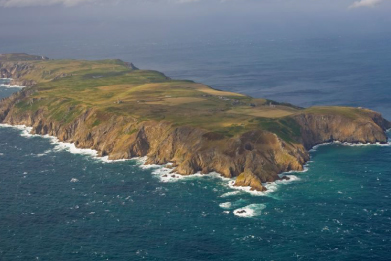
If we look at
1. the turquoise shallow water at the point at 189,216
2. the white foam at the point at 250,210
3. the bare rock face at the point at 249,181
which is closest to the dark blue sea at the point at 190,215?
the turquoise shallow water at the point at 189,216

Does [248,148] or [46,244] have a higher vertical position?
[248,148]

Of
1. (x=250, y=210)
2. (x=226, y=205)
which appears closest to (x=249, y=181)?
(x=226, y=205)

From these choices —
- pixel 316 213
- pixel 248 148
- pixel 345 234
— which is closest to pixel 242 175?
pixel 248 148

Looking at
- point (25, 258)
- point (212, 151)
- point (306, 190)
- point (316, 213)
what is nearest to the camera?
point (25, 258)

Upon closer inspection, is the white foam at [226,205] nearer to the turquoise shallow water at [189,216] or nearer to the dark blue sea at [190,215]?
the turquoise shallow water at [189,216]

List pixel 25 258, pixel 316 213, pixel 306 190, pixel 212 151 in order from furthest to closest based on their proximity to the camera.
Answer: pixel 212 151 → pixel 306 190 → pixel 316 213 → pixel 25 258

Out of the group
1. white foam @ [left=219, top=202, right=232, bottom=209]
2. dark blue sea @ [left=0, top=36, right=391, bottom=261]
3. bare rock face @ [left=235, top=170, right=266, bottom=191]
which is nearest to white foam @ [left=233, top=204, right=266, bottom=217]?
dark blue sea @ [left=0, top=36, right=391, bottom=261]

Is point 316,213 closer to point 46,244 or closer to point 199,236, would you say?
point 199,236

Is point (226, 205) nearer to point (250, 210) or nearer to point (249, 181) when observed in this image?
point (250, 210)
